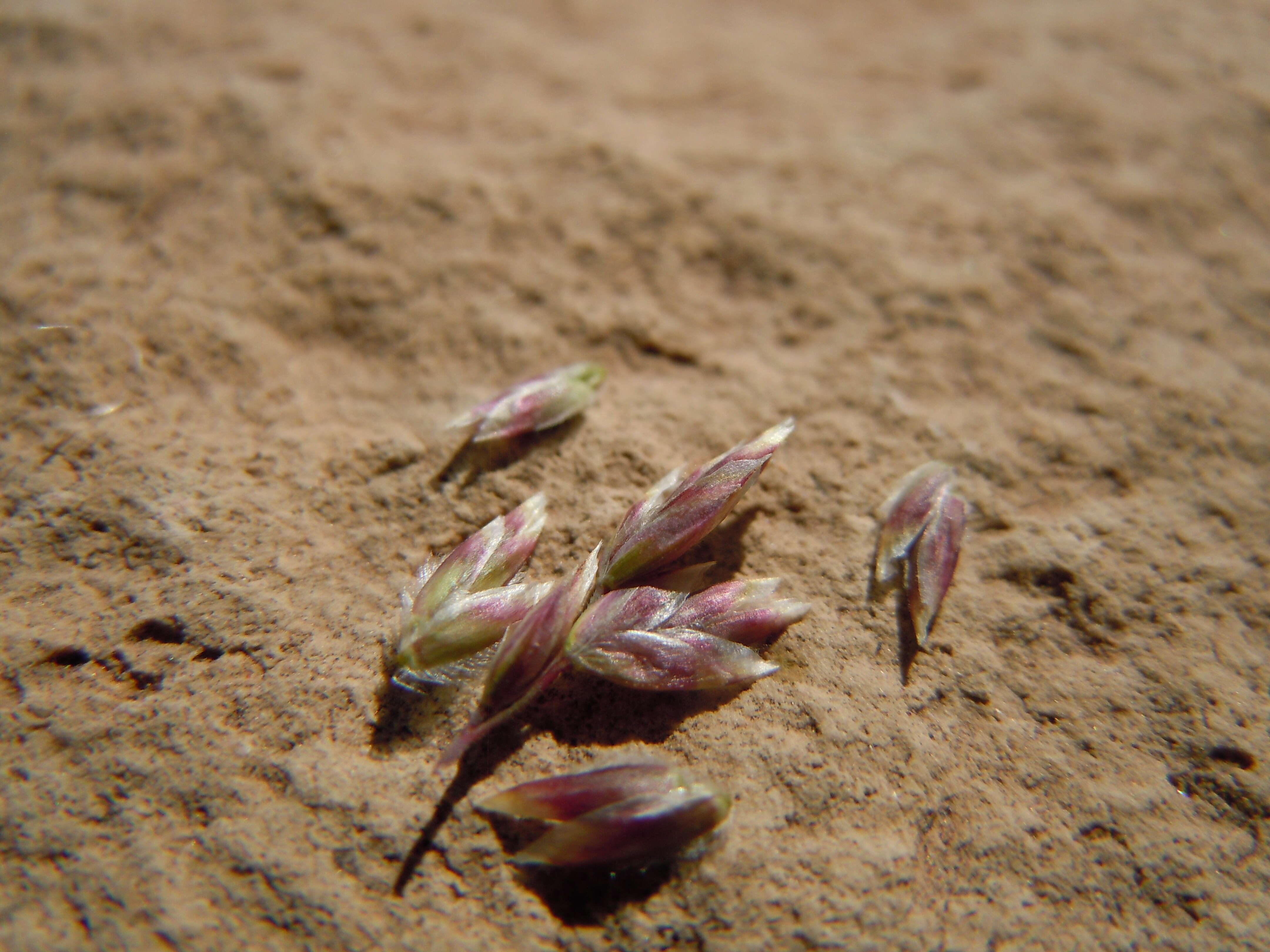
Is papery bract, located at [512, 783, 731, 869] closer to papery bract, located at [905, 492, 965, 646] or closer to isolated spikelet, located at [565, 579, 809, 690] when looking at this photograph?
isolated spikelet, located at [565, 579, 809, 690]

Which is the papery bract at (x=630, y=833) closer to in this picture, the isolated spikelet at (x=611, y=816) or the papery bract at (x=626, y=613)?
the isolated spikelet at (x=611, y=816)

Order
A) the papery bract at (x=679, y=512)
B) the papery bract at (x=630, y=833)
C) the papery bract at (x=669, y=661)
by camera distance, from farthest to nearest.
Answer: the papery bract at (x=679, y=512), the papery bract at (x=669, y=661), the papery bract at (x=630, y=833)

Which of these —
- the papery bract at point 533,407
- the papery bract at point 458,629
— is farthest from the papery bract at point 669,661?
the papery bract at point 533,407

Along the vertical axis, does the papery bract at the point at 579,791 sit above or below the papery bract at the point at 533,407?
below

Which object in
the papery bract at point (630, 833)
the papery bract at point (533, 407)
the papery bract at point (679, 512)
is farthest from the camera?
the papery bract at point (533, 407)

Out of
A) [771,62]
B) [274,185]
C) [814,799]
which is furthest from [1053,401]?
[274,185]

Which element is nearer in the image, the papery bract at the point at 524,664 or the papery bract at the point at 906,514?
the papery bract at the point at 524,664

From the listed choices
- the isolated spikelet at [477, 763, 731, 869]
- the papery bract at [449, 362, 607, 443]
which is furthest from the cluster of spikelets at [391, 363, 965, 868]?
the papery bract at [449, 362, 607, 443]
